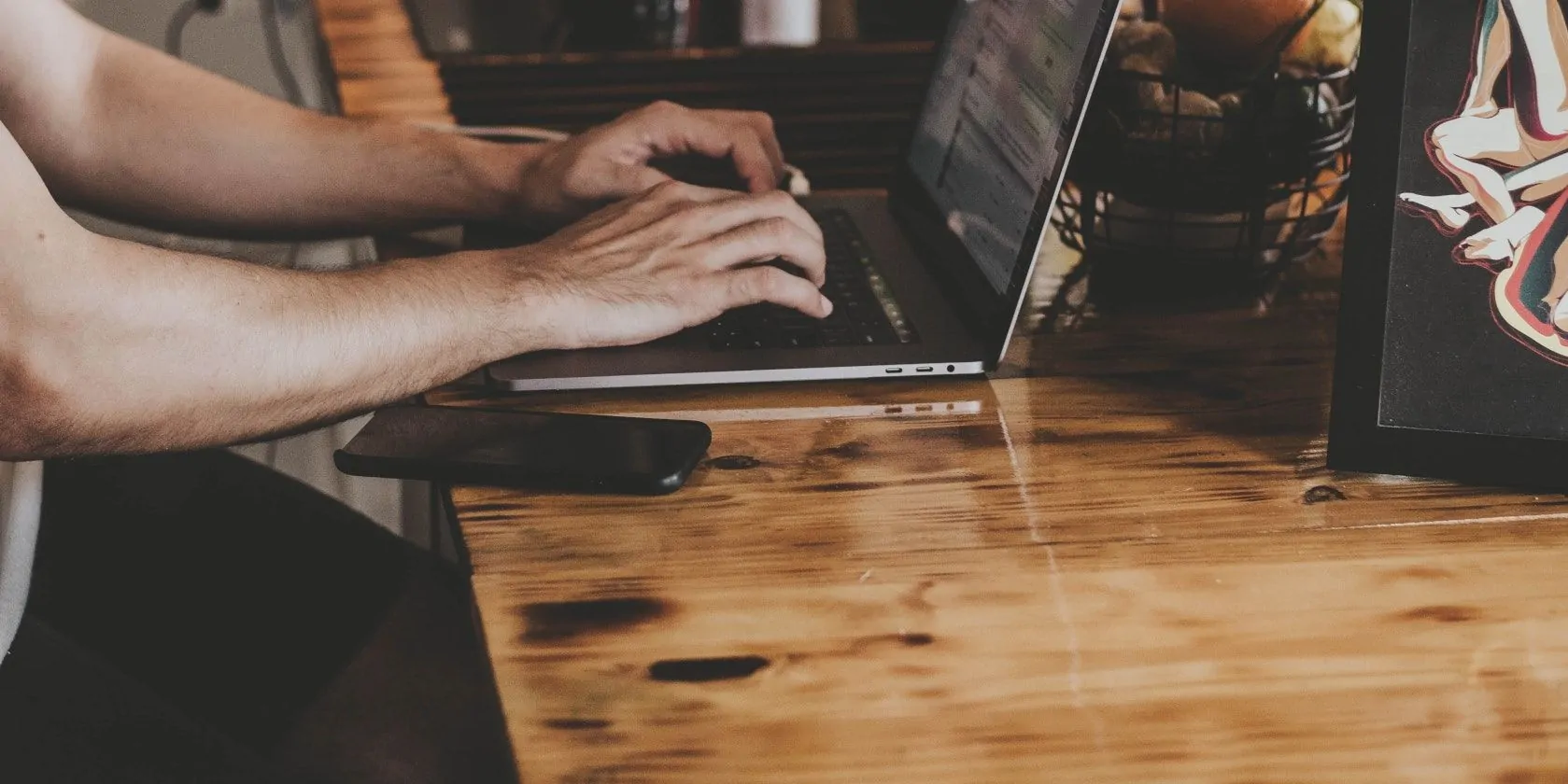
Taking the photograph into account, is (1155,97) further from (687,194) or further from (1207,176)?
(687,194)

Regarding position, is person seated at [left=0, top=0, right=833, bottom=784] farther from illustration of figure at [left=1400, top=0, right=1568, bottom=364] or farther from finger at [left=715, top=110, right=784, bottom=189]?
illustration of figure at [left=1400, top=0, right=1568, bottom=364]

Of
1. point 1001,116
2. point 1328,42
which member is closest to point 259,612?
point 1001,116

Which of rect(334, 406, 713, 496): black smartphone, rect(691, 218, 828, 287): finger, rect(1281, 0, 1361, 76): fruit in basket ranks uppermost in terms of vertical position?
rect(1281, 0, 1361, 76): fruit in basket

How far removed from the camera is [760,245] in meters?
0.86

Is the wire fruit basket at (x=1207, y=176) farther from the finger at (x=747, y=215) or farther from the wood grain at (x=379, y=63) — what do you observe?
the wood grain at (x=379, y=63)

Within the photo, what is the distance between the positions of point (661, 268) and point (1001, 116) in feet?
0.86

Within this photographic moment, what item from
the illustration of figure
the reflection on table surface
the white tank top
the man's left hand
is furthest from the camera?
the man's left hand

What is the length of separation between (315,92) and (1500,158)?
2.04m

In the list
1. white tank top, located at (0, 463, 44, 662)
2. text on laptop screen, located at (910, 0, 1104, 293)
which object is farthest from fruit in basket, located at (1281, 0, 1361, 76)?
white tank top, located at (0, 463, 44, 662)

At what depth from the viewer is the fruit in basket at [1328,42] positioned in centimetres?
88

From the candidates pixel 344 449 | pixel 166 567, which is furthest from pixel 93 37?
pixel 344 449

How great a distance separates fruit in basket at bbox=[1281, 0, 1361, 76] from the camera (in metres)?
0.88

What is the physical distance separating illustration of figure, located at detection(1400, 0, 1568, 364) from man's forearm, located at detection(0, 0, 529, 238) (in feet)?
2.29

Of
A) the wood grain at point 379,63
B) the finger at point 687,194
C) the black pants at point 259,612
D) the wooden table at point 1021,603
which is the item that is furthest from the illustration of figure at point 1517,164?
the wood grain at point 379,63
